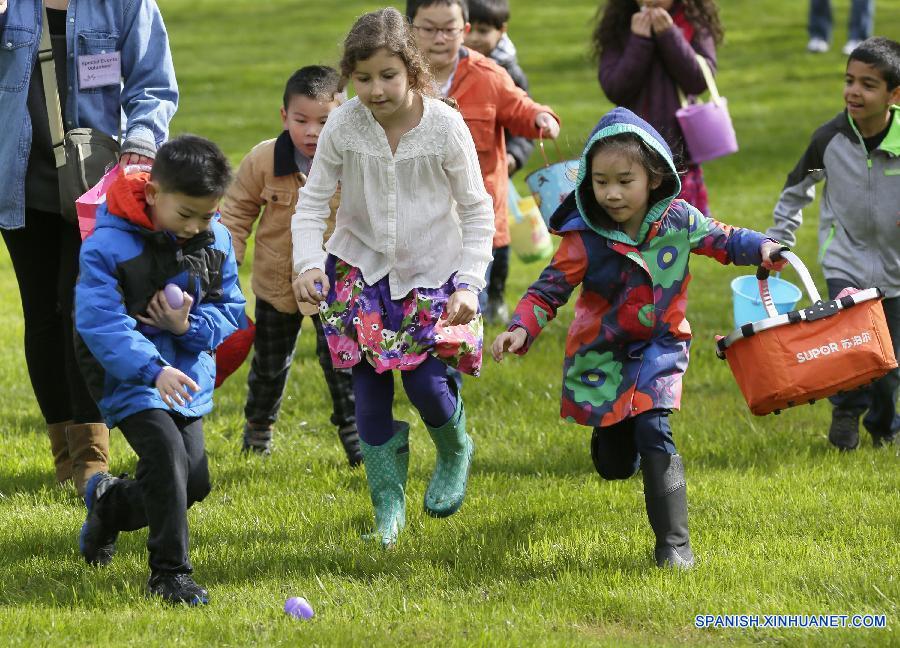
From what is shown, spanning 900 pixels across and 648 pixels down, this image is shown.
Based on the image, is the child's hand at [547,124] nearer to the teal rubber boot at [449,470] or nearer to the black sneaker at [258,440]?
the teal rubber boot at [449,470]

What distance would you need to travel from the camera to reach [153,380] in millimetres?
4320

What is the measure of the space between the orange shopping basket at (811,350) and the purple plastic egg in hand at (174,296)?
74.8 inches

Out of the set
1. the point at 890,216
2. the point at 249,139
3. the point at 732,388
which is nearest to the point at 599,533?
the point at 890,216

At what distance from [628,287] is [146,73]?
2.17m

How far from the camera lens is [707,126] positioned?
25.0 feet

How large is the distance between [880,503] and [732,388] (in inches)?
89.6

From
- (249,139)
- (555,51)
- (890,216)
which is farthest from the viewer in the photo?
(555,51)

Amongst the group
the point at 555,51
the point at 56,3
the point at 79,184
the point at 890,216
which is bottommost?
the point at 555,51

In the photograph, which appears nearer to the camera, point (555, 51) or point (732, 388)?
point (732, 388)

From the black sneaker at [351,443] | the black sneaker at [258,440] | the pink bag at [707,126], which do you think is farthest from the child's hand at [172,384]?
the pink bag at [707,126]

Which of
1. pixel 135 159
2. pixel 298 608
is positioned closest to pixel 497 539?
pixel 298 608

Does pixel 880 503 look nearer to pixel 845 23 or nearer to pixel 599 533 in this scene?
pixel 599 533

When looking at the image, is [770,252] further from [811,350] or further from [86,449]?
[86,449]

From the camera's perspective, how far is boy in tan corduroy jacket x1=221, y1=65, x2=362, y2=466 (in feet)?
19.5
